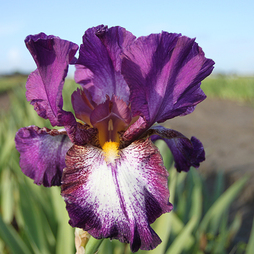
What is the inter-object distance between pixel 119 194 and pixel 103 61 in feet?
1.05

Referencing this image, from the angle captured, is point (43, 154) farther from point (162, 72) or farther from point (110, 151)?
point (162, 72)

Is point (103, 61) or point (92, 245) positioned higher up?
point (103, 61)

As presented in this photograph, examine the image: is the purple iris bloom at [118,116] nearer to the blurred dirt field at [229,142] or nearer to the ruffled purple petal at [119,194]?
the ruffled purple petal at [119,194]

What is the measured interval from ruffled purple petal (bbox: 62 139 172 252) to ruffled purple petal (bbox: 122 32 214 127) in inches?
3.6

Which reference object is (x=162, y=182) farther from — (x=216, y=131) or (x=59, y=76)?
(x=216, y=131)

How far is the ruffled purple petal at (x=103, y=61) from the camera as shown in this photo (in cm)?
59

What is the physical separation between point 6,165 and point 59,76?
1696mm

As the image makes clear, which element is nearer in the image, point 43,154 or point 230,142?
point 43,154

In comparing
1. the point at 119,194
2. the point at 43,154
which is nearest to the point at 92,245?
the point at 119,194

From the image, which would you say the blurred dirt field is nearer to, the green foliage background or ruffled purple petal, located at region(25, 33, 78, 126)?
the green foliage background

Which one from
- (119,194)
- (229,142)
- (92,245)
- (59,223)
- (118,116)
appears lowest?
(229,142)

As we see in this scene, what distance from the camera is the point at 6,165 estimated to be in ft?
6.53

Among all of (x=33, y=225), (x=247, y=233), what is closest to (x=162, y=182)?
(x=33, y=225)

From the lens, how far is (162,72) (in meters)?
0.56
